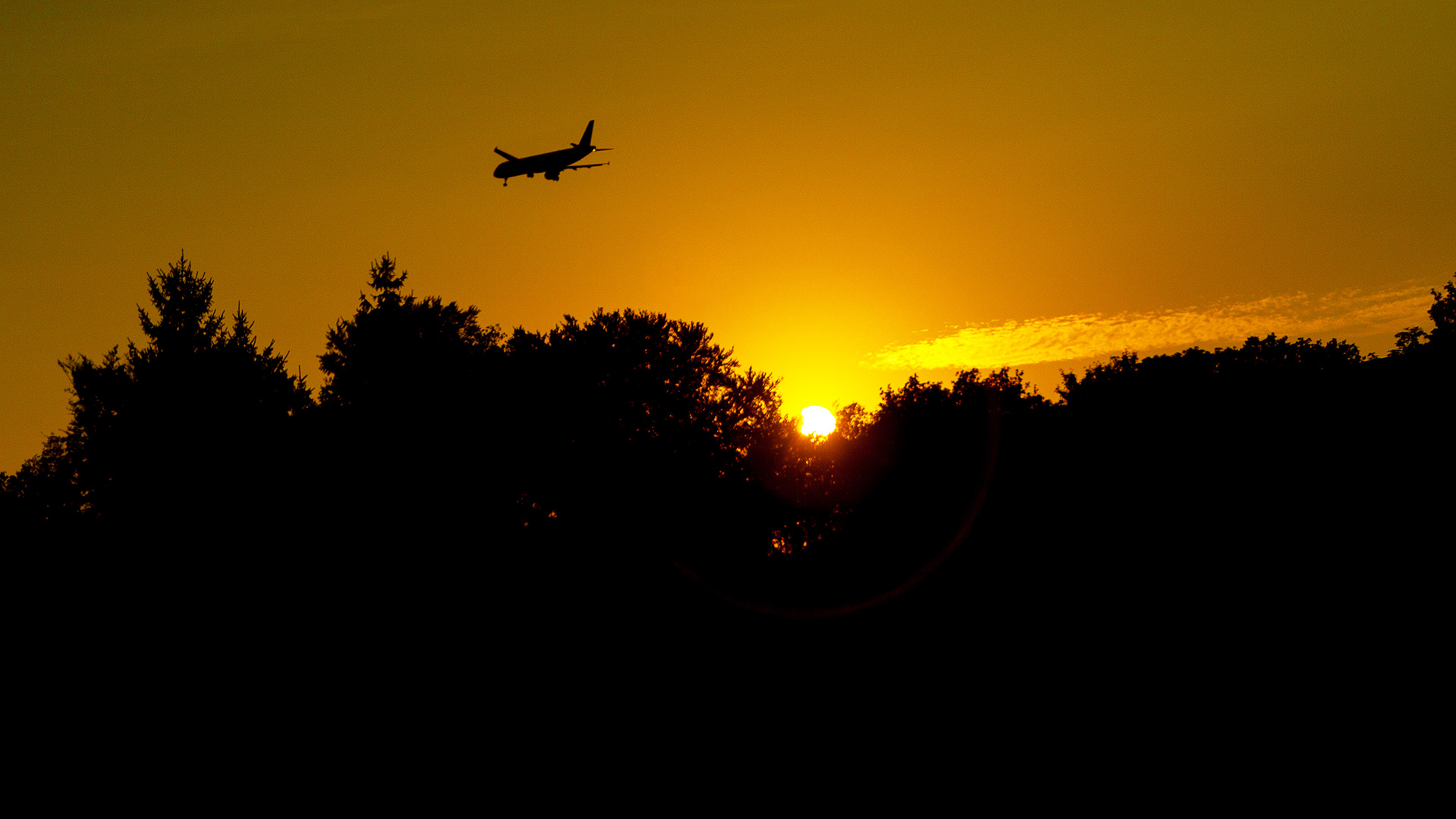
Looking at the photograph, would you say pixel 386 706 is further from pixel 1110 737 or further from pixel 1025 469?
pixel 1025 469

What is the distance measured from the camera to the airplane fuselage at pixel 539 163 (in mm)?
58969

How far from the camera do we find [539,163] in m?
59.3

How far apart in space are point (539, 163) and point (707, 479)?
923 inches

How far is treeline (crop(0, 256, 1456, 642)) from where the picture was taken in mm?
40188

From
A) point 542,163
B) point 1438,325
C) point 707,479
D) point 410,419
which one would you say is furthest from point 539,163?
point 1438,325

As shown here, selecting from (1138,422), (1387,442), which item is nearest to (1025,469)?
(1138,422)

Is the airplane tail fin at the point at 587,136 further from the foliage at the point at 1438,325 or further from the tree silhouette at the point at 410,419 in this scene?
the foliage at the point at 1438,325

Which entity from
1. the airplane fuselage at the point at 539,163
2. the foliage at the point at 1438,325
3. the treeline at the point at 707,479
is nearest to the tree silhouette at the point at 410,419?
the treeline at the point at 707,479

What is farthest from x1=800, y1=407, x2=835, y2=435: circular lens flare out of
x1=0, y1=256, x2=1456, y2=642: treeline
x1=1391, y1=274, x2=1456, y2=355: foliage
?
x1=1391, y1=274, x2=1456, y2=355: foliage

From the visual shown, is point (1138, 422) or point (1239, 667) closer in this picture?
point (1239, 667)

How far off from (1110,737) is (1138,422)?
36625mm

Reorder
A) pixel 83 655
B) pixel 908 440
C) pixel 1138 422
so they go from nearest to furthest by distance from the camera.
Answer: pixel 83 655, pixel 1138 422, pixel 908 440

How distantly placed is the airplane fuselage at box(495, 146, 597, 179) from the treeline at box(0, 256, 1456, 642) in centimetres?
1063

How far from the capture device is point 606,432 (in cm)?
6084
